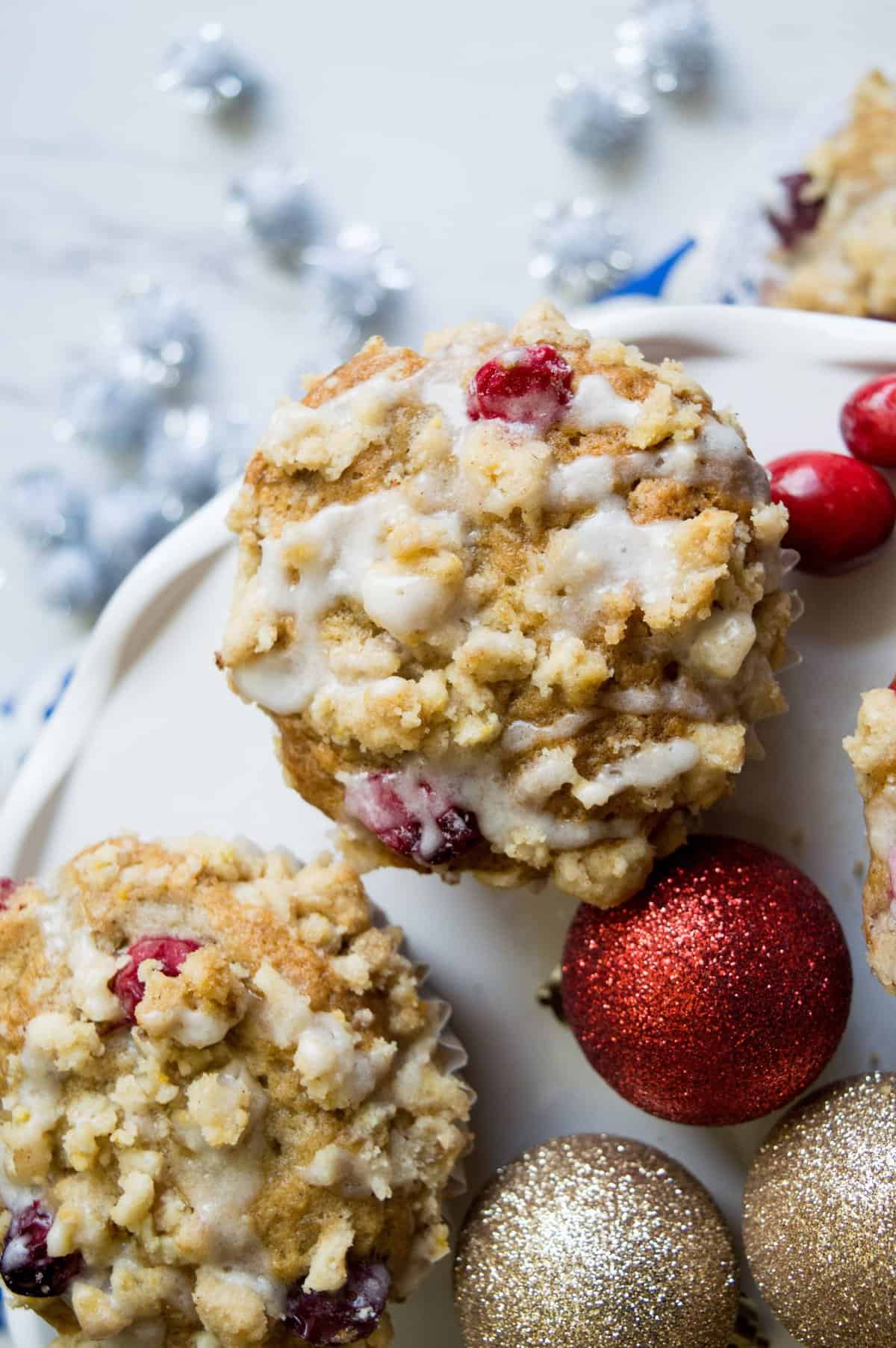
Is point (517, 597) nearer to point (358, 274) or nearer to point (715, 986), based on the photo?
point (715, 986)

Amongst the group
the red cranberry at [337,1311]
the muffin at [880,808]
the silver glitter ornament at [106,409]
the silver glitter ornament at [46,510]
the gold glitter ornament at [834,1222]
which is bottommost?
the gold glitter ornament at [834,1222]

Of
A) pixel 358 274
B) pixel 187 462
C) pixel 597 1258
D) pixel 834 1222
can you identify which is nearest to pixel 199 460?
pixel 187 462

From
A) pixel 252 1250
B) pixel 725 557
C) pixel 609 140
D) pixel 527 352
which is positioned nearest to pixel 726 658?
pixel 725 557

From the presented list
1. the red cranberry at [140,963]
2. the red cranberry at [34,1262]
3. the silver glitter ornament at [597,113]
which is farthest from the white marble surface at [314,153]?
the red cranberry at [34,1262]

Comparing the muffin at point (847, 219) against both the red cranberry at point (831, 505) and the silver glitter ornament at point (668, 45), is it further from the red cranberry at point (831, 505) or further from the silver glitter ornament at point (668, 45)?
the red cranberry at point (831, 505)

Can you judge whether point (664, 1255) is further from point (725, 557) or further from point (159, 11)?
point (159, 11)

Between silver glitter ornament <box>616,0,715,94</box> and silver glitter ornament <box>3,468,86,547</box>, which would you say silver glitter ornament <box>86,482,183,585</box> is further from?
silver glitter ornament <box>616,0,715,94</box>
